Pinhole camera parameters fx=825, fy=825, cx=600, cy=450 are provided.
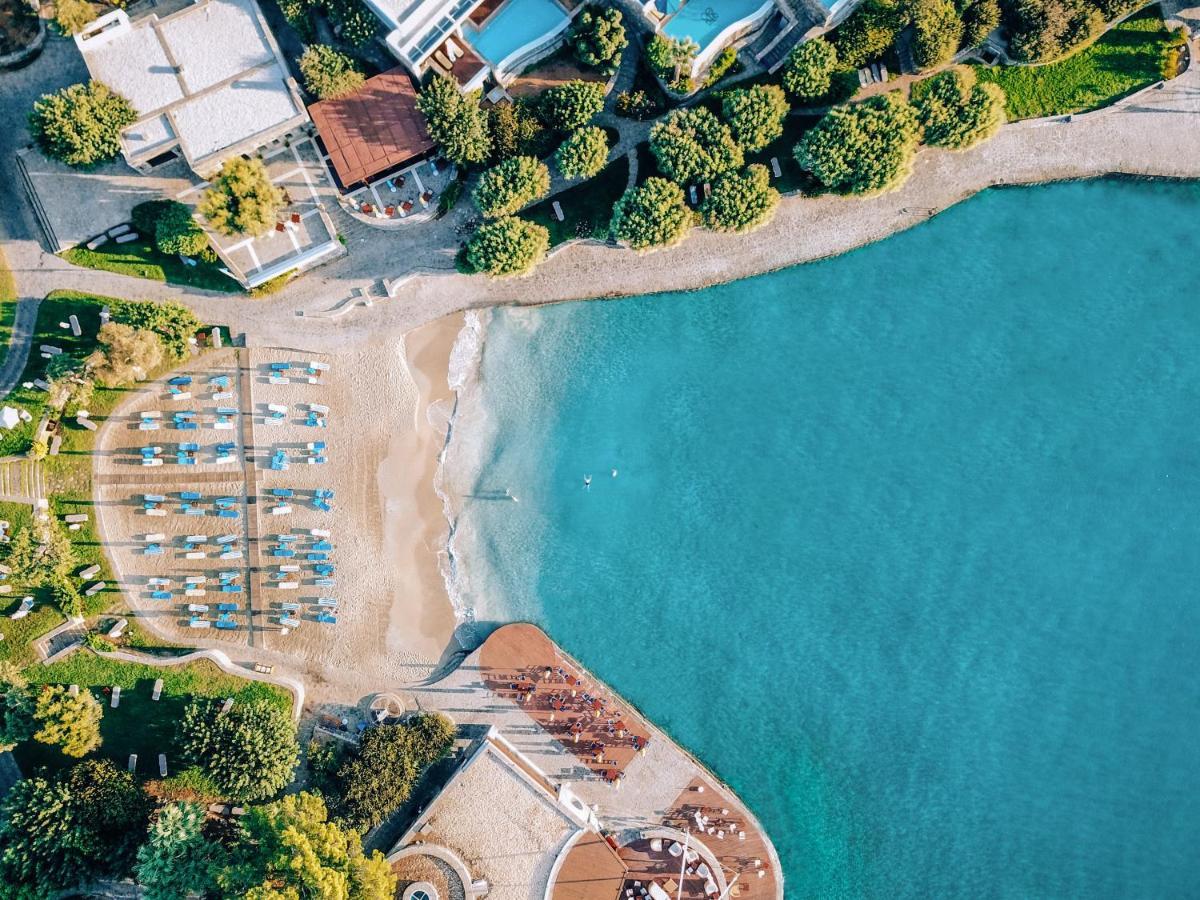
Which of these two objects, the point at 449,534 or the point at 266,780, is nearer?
the point at 266,780

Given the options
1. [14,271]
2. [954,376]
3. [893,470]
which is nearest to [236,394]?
[14,271]

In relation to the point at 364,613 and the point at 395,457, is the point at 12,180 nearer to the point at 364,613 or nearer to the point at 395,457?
the point at 395,457

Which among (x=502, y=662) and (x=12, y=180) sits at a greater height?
(x=12, y=180)

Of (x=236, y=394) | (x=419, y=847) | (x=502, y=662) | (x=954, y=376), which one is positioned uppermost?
(x=236, y=394)

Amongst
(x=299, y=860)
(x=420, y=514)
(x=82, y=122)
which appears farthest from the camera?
(x=420, y=514)

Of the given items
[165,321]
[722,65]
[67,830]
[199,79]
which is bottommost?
[67,830]

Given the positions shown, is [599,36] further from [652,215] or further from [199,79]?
→ [199,79]

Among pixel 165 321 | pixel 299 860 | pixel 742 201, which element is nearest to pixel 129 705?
pixel 299 860
